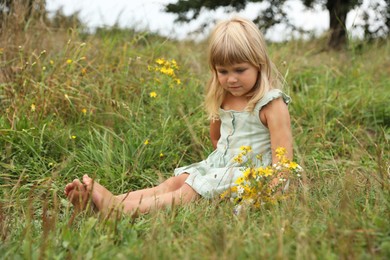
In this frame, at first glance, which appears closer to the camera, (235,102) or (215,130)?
(235,102)

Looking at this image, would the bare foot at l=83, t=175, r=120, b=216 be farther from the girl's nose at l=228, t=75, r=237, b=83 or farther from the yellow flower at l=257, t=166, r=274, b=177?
the girl's nose at l=228, t=75, r=237, b=83

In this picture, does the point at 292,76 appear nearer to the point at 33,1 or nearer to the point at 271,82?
the point at 271,82

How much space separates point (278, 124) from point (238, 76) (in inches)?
12.0

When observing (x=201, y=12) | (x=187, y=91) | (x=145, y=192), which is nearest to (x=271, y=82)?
(x=145, y=192)

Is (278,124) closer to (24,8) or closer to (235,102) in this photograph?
(235,102)

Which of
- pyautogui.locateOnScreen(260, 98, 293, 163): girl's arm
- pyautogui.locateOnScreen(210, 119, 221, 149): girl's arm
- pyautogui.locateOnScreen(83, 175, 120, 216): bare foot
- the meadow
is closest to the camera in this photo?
the meadow

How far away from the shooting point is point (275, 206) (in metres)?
2.17

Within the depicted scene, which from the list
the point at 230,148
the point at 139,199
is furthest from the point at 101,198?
the point at 230,148

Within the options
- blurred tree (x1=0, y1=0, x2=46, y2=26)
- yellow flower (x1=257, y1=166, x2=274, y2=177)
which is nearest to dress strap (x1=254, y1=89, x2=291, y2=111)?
yellow flower (x1=257, y1=166, x2=274, y2=177)

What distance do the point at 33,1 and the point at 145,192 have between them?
2.33 meters

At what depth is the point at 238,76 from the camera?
2.78 meters

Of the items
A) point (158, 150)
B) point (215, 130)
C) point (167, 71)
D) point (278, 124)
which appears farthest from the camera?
point (167, 71)

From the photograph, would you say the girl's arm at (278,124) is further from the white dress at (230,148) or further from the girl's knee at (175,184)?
the girl's knee at (175,184)

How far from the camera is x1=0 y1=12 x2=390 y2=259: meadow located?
5.78 ft
